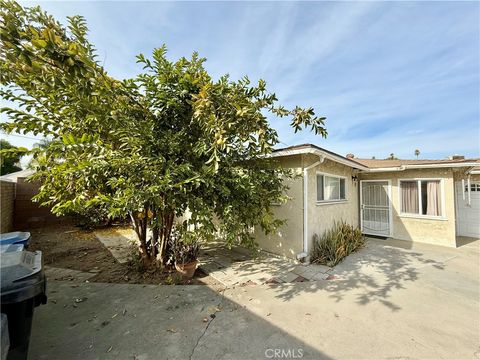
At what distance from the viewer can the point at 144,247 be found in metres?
5.76

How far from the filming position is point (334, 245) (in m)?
6.76

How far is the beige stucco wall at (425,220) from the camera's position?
8.36 metres

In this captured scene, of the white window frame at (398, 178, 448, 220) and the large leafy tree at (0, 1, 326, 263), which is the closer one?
the large leafy tree at (0, 1, 326, 263)

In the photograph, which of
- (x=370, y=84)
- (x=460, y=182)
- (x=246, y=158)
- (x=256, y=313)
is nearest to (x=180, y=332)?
(x=256, y=313)

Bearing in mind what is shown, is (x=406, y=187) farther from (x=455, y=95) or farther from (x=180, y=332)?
(x=180, y=332)

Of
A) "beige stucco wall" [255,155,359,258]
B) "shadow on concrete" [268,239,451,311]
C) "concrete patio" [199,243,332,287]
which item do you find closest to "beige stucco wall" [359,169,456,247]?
"shadow on concrete" [268,239,451,311]

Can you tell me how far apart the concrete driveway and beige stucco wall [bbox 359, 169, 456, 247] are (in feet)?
11.7

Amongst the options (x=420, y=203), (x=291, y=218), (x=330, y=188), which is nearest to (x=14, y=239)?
(x=291, y=218)

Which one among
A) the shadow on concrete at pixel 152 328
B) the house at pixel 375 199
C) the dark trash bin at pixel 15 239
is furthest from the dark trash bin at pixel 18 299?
the house at pixel 375 199

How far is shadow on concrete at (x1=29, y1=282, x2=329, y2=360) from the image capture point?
9.78 feet

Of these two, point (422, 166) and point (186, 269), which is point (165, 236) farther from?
point (422, 166)

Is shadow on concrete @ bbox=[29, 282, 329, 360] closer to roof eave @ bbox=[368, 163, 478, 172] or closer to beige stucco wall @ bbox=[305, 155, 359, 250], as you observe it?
beige stucco wall @ bbox=[305, 155, 359, 250]

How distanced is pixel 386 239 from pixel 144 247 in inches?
384

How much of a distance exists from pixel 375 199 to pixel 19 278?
1197cm
